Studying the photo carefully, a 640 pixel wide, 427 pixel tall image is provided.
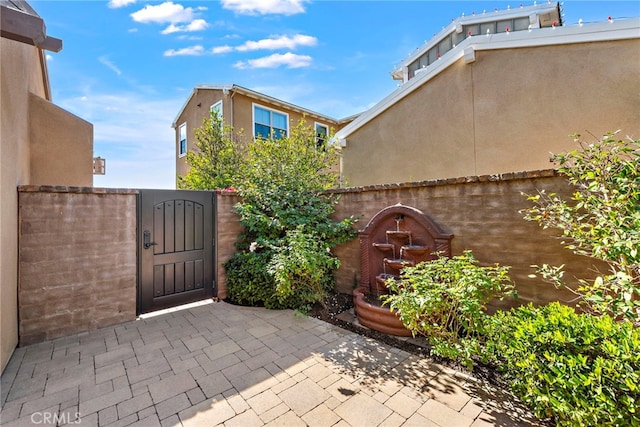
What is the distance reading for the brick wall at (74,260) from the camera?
13.2ft

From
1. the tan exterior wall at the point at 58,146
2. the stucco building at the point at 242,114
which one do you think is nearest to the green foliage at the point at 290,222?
the tan exterior wall at the point at 58,146

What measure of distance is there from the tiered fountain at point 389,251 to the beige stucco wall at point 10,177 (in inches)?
187

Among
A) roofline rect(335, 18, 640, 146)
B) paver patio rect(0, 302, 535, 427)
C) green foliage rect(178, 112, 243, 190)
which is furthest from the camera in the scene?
green foliage rect(178, 112, 243, 190)

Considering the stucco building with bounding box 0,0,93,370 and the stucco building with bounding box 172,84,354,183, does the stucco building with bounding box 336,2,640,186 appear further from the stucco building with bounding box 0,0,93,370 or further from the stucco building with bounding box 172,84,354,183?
the stucco building with bounding box 0,0,93,370

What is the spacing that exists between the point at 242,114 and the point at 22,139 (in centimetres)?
798

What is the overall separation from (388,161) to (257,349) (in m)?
6.57

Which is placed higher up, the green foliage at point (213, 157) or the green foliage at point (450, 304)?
the green foliage at point (213, 157)

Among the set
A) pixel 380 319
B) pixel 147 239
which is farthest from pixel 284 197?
pixel 380 319

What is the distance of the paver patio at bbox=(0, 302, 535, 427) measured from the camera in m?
2.54

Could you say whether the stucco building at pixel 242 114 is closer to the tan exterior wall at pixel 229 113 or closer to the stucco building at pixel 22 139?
the tan exterior wall at pixel 229 113

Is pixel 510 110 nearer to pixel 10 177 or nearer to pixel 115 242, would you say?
pixel 115 242

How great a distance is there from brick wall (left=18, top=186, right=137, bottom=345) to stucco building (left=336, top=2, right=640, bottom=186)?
6.85 m

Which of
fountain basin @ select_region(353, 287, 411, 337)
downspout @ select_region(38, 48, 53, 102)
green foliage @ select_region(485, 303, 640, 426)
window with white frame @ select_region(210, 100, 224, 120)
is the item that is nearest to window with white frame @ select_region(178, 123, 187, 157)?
window with white frame @ select_region(210, 100, 224, 120)

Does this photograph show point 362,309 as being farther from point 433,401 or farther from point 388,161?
point 388,161
